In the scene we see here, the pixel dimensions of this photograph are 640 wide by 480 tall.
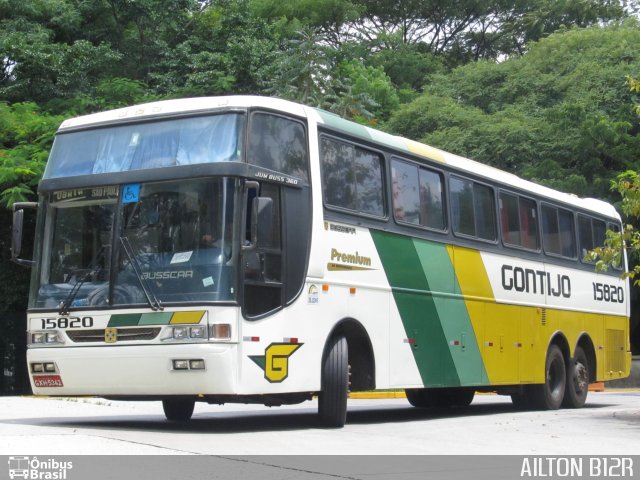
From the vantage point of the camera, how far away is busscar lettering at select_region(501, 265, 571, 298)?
16.5 meters

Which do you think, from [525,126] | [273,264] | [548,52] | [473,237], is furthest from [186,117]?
[548,52]

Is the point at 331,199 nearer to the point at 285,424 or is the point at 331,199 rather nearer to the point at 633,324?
the point at 285,424

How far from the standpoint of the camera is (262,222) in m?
11.1

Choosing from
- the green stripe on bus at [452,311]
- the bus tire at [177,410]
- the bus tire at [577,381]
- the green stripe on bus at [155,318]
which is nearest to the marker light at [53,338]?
the green stripe on bus at [155,318]

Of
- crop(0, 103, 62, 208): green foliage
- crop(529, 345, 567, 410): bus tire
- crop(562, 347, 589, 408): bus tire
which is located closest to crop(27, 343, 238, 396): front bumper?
crop(529, 345, 567, 410): bus tire

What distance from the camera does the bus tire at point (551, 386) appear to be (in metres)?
17.6

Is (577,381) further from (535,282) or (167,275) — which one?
(167,275)

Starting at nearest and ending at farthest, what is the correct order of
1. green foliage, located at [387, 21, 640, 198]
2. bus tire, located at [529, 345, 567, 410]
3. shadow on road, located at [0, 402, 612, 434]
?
shadow on road, located at [0, 402, 612, 434] → bus tire, located at [529, 345, 567, 410] → green foliage, located at [387, 21, 640, 198]

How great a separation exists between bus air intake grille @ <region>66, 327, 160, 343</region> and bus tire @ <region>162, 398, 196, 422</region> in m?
2.21

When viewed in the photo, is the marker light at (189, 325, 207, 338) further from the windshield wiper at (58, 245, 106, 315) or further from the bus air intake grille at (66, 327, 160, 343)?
the windshield wiper at (58, 245, 106, 315)

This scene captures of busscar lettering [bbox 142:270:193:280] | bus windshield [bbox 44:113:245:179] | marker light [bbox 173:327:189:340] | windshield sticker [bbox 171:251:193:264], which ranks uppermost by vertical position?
bus windshield [bbox 44:113:245:179]

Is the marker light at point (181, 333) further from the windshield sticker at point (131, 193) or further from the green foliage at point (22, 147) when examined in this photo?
the green foliage at point (22, 147)

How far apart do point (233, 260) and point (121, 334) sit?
144cm

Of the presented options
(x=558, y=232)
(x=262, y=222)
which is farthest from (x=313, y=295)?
(x=558, y=232)
